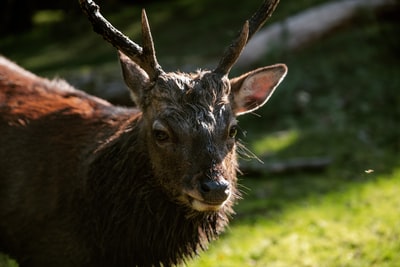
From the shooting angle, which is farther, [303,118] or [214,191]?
[303,118]

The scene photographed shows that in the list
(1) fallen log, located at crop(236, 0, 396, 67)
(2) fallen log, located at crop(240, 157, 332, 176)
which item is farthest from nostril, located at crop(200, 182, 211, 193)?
(1) fallen log, located at crop(236, 0, 396, 67)

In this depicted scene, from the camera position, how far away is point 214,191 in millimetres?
4391

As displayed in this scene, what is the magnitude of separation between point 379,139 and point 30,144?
6.42m

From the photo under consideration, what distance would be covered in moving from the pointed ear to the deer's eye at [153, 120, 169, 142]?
0.48 meters

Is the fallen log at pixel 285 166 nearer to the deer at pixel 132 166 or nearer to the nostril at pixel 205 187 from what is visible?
the deer at pixel 132 166

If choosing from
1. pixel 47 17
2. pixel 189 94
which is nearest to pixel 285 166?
pixel 189 94

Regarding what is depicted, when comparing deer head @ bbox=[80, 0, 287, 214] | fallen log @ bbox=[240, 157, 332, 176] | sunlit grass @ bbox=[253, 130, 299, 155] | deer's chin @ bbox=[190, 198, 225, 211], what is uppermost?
deer head @ bbox=[80, 0, 287, 214]

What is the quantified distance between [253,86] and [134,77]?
982mm

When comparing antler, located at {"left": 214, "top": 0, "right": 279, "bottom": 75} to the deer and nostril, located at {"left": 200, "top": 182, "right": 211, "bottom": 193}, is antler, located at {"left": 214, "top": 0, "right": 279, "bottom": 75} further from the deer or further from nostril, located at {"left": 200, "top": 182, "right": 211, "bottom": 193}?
nostril, located at {"left": 200, "top": 182, "right": 211, "bottom": 193}

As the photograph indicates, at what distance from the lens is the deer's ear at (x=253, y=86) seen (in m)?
5.36

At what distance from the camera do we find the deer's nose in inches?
173

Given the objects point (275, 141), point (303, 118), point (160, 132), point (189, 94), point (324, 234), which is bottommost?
point (303, 118)

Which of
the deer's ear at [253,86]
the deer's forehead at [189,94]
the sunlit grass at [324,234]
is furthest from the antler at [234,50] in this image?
the sunlit grass at [324,234]

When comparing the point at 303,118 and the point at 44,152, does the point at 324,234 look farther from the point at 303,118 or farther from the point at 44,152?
the point at 303,118
